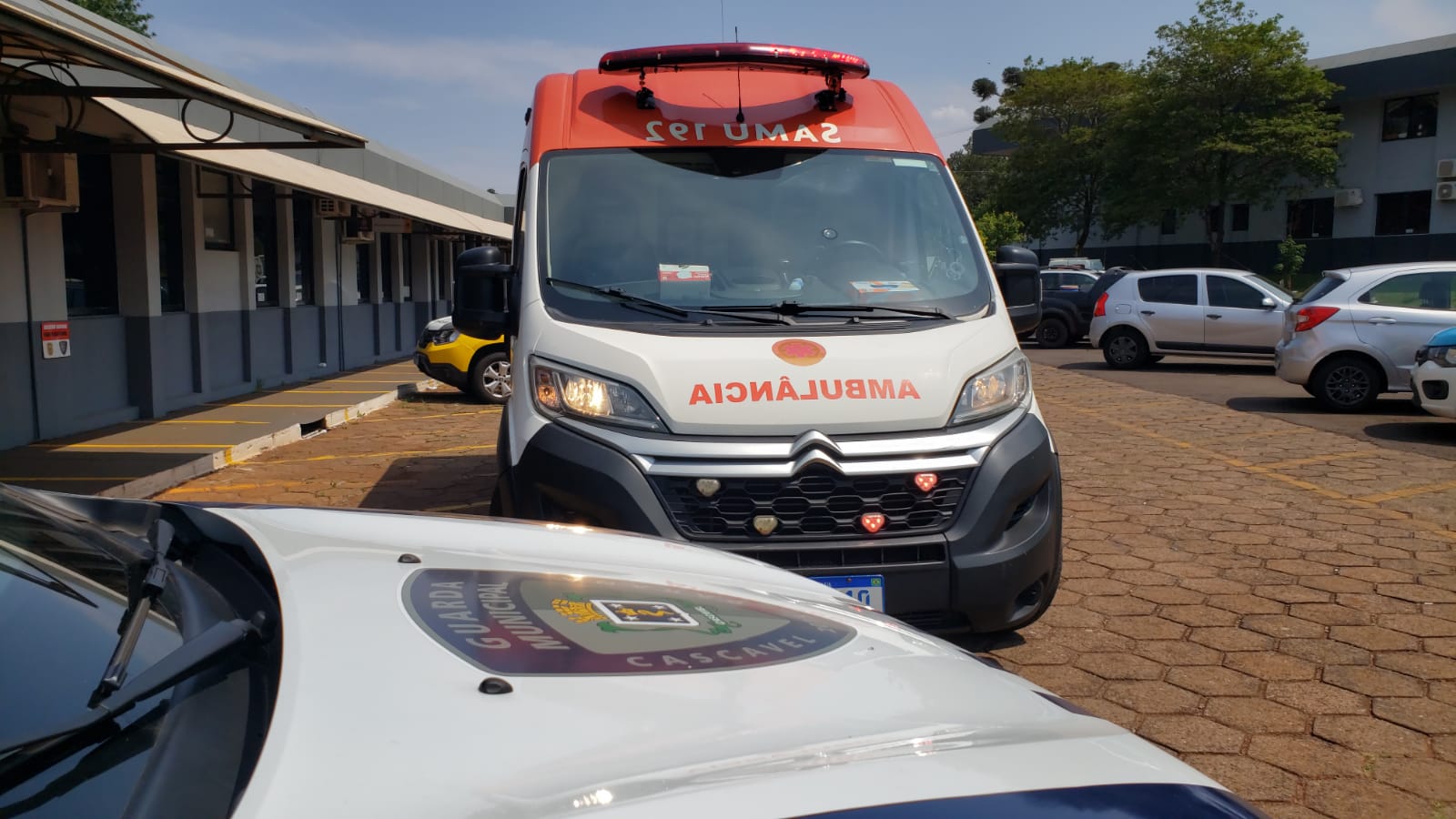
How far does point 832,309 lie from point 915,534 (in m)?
0.99

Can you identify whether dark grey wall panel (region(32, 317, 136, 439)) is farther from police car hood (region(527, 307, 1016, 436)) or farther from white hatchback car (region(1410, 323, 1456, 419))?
white hatchback car (region(1410, 323, 1456, 419))

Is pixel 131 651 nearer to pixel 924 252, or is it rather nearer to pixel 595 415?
pixel 595 415

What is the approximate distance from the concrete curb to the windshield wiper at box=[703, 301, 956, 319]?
341 cm

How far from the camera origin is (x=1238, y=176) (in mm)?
38438

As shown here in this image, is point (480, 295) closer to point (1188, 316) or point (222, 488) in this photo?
point (222, 488)

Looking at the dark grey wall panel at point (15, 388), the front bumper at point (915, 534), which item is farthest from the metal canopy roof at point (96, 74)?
the front bumper at point (915, 534)

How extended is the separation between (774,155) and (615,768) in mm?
3919

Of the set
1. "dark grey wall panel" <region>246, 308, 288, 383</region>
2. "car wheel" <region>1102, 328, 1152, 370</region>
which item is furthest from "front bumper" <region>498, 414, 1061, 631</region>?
"car wheel" <region>1102, 328, 1152, 370</region>

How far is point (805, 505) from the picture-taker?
12.5 ft

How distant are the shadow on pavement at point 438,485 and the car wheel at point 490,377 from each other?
160 inches

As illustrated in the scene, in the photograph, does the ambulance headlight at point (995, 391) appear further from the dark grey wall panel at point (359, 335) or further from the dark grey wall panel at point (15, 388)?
the dark grey wall panel at point (359, 335)

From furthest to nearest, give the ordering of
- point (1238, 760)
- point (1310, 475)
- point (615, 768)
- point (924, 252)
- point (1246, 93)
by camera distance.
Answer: point (1246, 93) < point (1310, 475) < point (924, 252) < point (1238, 760) < point (615, 768)

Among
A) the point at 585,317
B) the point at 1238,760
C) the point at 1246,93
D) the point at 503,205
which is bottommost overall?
the point at 1238,760

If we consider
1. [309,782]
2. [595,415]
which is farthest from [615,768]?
[595,415]
